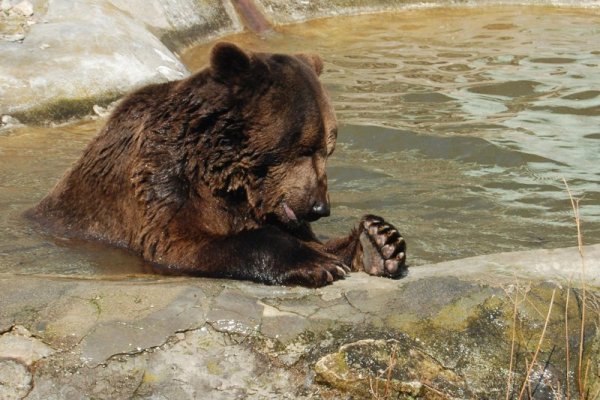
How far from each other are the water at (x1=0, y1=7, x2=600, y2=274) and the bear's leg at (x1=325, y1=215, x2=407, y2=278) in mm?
1336

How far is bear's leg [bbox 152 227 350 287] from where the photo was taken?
4.67 meters

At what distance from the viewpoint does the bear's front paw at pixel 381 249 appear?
4625 millimetres

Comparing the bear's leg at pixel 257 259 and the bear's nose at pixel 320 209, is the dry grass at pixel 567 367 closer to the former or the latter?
the bear's leg at pixel 257 259

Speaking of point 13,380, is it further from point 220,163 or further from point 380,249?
point 220,163

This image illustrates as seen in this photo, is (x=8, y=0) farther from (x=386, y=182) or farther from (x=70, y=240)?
(x=70, y=240)

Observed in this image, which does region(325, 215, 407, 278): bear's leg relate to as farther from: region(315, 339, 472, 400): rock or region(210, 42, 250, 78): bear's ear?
region(210, 42, 250, 78): bear's ear

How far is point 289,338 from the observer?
3.81 m

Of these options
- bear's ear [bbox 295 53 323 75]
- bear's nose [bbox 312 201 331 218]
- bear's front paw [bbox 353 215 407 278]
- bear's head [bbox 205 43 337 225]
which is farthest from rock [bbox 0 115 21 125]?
bear's front paw [bbox 353 215 407 278]

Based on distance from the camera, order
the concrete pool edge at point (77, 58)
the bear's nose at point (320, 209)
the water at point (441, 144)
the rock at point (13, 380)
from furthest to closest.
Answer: the concrete pool edge at point (77, 58) < the water at point (441, 144) < the bear's nose at point (320, 209) < the rock at point (13, 380)

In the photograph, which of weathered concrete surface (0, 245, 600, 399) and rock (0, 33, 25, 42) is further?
rock (0, 33, 25, 42)

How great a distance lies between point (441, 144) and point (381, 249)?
4.78 metres

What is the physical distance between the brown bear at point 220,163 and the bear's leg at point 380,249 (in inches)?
1.3

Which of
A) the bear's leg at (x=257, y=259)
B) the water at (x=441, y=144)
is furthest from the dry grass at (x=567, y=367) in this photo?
the water at (x=441, y=144)

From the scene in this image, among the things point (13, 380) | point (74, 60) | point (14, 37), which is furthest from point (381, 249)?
point (14, 37)
